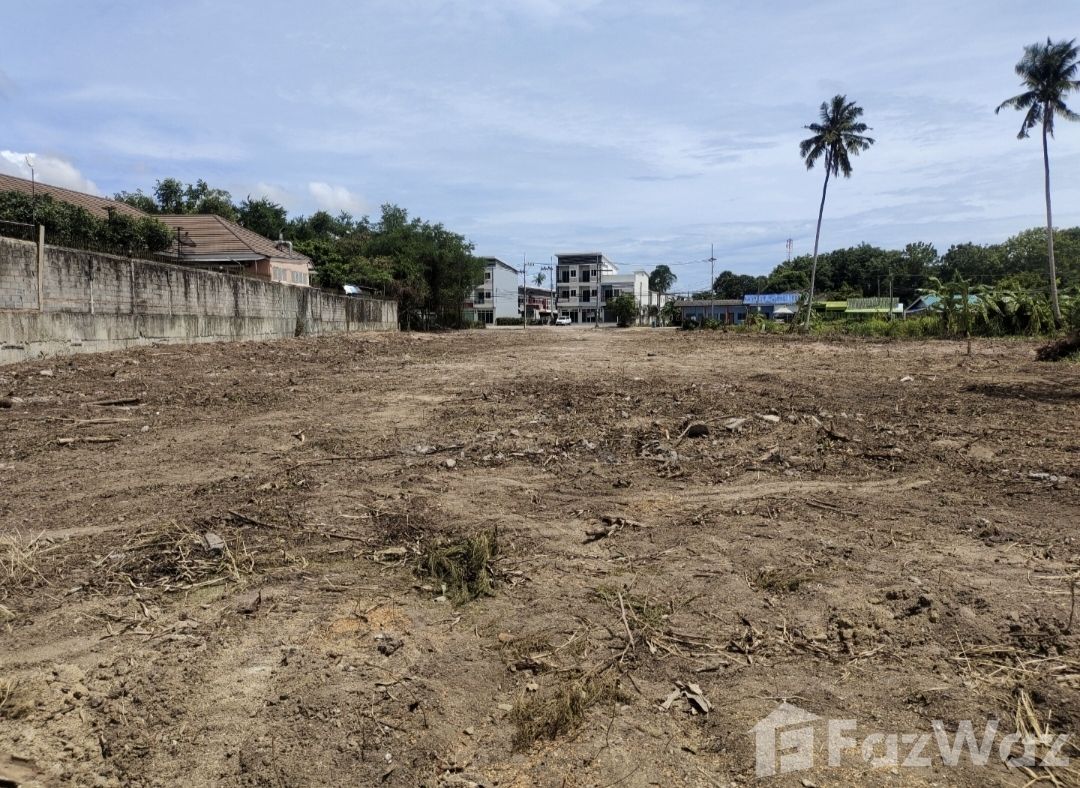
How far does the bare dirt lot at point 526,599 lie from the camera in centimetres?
223

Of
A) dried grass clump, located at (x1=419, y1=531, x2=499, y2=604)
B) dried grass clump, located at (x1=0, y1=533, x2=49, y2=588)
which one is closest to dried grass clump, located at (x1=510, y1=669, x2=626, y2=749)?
dried grass clump, located at (x1=419, y1=531, x2=499, y2=604)

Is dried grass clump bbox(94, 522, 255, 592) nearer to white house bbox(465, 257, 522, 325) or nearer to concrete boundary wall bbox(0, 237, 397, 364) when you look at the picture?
concrete boundary wall bbox(0, 237, 397, 364)

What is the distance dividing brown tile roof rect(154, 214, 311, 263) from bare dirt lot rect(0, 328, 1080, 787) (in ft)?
75.5

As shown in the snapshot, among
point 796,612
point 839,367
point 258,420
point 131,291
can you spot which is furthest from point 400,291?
point 796,612

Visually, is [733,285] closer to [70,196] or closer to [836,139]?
[836,139]

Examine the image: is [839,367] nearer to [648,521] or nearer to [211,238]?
[648,521]

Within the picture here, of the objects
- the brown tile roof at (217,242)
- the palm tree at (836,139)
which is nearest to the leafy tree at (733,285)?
the palm tree at (836,139)

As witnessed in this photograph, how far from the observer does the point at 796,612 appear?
→ 3104 mm

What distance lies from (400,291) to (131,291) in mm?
24998

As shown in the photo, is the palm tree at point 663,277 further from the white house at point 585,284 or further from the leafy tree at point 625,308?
the leafy tree at point 625,308

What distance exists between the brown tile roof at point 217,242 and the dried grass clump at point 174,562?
2649cm

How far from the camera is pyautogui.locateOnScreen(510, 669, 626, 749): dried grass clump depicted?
2312 mm

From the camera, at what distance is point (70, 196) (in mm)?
26094

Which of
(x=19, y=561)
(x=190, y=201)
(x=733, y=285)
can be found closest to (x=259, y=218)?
(x=190, y=201)
